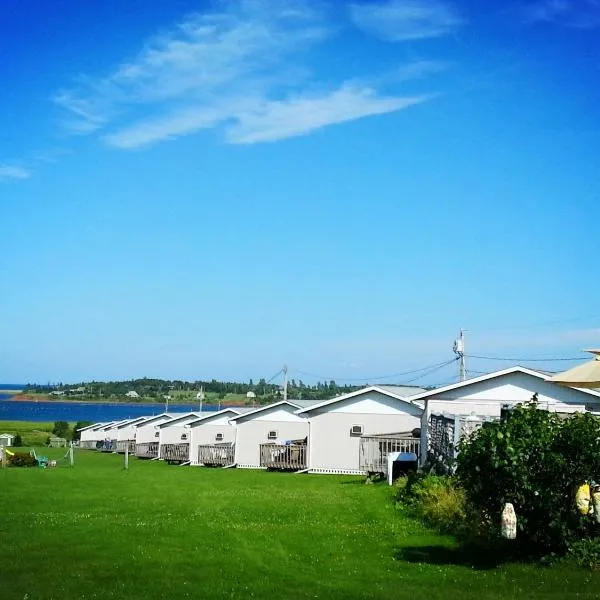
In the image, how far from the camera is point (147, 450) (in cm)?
5288

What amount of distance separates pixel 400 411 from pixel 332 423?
321cm

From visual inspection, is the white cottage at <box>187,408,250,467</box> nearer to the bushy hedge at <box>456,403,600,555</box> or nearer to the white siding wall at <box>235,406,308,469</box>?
the white siding wall at <box>235,406,308,469</box>

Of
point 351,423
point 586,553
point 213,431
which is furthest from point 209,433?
point 586,553

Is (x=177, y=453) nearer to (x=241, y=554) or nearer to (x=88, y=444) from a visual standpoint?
(x=88, y=444)

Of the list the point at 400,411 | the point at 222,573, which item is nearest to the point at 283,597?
the point at 222,573

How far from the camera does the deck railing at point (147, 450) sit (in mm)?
52281

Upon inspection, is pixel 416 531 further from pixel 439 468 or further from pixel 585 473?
pixel 439 468

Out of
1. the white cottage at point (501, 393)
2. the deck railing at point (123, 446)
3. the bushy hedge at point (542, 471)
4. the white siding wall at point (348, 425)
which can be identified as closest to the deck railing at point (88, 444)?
the deck railing at point (123, 446)

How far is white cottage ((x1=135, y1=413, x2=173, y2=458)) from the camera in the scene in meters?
52.6

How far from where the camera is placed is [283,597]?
10148 millimetres

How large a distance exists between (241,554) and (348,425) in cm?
2486

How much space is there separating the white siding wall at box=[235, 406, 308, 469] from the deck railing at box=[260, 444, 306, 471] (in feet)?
8.08

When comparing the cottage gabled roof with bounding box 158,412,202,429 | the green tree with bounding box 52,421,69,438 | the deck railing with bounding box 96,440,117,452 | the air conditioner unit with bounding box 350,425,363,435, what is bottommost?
the green tree with bounding box 52,421,69,438

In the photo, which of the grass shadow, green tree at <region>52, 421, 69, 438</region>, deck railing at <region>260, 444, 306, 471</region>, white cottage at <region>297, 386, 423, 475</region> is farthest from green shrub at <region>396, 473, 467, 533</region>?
green tree at <region>52, 421, 69, 438</region>
